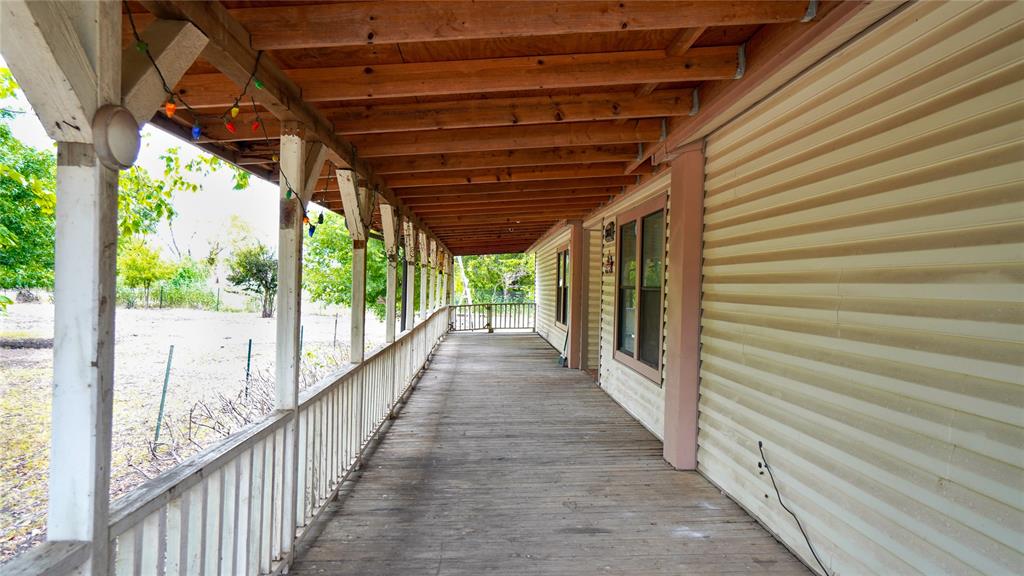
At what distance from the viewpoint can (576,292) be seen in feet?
26.0

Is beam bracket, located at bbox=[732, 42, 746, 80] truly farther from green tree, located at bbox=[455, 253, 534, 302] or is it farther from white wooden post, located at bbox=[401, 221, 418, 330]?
green tree, located at bbox=[455, 253, 534, 302]

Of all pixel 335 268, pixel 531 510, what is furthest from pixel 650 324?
pixel 335 268

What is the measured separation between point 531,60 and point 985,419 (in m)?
2.37

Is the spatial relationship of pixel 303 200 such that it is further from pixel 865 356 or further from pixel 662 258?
pixel 662 258

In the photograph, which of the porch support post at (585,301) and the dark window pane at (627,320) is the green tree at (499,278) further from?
the dark window pane at (627,320)

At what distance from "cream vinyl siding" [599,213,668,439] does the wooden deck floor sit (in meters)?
0.16

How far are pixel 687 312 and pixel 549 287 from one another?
816cm

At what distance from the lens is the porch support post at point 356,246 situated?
3.70 metres

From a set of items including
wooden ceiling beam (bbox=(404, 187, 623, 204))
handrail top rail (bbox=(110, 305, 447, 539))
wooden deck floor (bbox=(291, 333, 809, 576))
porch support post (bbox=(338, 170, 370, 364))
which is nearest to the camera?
handrail top rail (bbox=(110, 305, 447, 539))

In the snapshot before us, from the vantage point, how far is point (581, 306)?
25.8ft

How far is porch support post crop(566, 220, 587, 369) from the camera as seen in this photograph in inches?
309

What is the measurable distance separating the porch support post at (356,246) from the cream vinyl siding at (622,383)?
266 centimetres

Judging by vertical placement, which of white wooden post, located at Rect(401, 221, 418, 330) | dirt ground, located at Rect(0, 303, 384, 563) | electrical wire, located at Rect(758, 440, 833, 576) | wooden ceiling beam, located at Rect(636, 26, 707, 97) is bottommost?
dirt ground, located at Rect(0, 303, 384, 563)

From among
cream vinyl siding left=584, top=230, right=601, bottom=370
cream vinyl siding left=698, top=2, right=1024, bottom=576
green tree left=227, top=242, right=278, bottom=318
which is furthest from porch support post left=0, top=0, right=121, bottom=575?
green tree left=227, top=242, right=278, bottom=318
